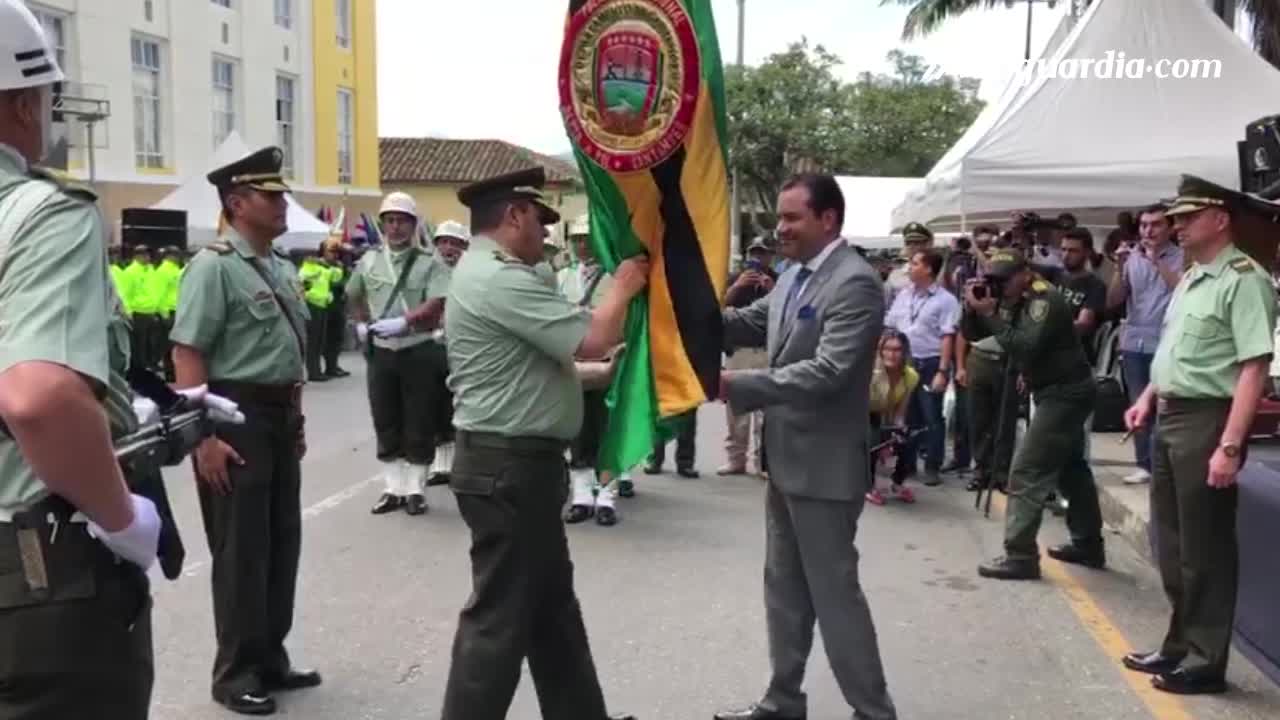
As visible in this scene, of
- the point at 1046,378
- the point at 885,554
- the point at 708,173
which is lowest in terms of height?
the point at 885,554

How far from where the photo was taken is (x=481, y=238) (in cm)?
426

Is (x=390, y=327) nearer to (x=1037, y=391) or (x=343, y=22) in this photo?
(x=1037, y=391)

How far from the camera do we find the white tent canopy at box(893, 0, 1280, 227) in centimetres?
933

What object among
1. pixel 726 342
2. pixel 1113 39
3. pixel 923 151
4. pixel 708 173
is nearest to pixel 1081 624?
pixel 726 342

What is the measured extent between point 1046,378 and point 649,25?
4026 millimetres

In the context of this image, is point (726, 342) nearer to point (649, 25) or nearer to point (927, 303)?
point (649, 25)

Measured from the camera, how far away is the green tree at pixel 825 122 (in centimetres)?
4522

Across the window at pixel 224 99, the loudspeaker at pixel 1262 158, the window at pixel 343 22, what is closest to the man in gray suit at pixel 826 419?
the loudspeaker at pixel 1262 158

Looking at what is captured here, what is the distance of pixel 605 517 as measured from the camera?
27.6ft

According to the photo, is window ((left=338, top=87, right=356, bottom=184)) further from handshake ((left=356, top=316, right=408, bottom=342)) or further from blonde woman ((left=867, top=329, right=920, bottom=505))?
blonde woman ((left=867, top=329, right=920, bottom=505))

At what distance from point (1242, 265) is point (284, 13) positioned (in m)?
29.5

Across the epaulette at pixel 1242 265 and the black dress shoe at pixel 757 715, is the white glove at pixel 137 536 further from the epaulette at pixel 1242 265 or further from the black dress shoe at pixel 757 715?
the epaulette at pixel 1242 265

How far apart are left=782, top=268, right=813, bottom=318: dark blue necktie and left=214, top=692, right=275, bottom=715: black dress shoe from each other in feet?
8.38

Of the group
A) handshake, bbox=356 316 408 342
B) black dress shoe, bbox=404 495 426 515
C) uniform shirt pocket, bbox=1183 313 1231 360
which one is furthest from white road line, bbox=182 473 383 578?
uniform shirt pocket, bbox=1183 313 1231 360
